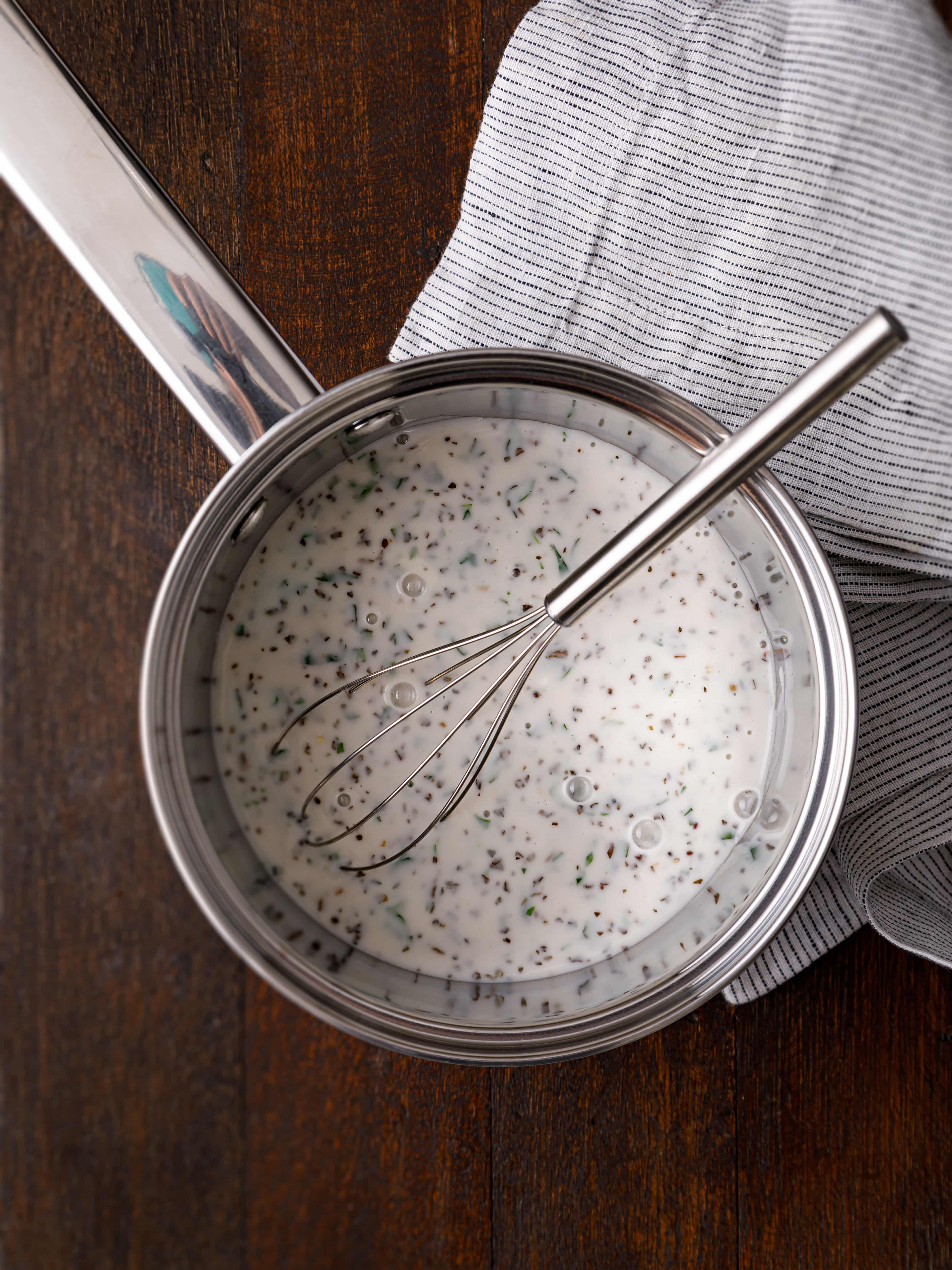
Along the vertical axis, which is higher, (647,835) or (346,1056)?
(647,835)

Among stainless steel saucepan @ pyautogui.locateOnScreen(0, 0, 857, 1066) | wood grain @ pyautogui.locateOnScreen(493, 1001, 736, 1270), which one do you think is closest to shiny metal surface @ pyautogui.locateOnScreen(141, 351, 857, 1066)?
stainless steel saucepan @ pyautogui.locateOnScreen(0, 0, 857, 1066)

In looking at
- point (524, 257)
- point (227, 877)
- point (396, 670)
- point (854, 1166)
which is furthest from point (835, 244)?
point (854, 1166)

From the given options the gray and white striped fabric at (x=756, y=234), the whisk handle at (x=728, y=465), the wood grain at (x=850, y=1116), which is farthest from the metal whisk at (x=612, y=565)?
the wood grain at (x=850, y=1116)

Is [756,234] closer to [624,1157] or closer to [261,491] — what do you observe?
[261,491]

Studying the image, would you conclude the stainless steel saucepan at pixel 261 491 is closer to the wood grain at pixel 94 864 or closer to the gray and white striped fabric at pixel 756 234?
the gray and white striped fabric at pixel 756 234

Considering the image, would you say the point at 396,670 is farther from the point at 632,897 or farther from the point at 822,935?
the point at 822,935

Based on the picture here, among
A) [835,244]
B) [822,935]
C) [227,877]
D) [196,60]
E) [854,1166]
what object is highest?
[196,60]

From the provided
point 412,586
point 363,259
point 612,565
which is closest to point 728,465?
point 612,565
